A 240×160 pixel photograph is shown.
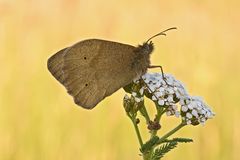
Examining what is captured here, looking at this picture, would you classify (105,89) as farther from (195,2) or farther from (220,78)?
→ (195,2)

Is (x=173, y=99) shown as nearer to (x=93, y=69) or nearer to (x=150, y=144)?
(x=150, y=144)

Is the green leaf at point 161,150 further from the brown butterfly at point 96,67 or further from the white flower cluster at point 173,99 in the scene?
the brown butterfly at point 96,67

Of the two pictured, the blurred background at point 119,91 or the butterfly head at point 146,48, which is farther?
the blurred background at point 119,91

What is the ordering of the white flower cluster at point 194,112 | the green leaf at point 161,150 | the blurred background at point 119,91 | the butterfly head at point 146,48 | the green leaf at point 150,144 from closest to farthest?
the green leaf at point 150,144 → the green leaf at point 161,150 → the white flower cluster at point 194,112 → the butterfly head at point 146,48 → the blurred background at point 119,91

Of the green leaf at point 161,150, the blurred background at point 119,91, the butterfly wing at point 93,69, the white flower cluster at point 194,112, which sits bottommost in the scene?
the green leaf at point 161,150

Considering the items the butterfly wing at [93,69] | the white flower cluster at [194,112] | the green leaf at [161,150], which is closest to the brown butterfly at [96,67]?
the butterfly wing at [93,69]

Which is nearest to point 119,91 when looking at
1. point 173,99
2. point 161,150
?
point 173,99

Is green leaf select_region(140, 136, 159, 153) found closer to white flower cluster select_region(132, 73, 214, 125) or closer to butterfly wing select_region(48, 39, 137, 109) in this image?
white flower cluster select_region(132, 73, 214, 125)

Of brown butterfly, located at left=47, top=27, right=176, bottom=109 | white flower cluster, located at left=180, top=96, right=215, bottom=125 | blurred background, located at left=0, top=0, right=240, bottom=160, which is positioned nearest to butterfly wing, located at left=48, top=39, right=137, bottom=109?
brown butterfly, located at left=47, top=27, right=176, bottom=109
